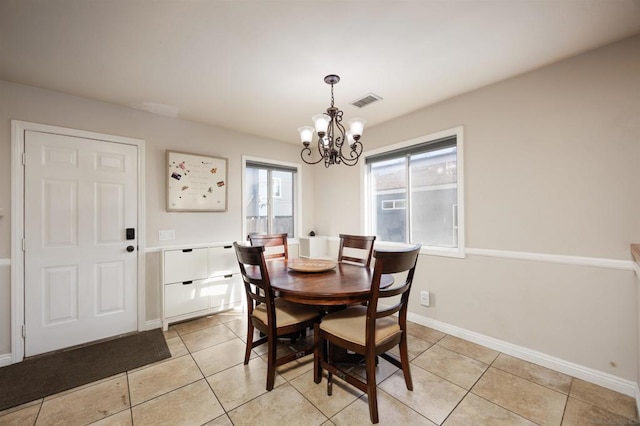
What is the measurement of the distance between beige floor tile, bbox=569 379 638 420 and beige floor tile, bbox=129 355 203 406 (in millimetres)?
2818

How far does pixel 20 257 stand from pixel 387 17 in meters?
3.62

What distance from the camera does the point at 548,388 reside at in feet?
6.21

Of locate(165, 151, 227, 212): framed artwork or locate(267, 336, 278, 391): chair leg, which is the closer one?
locate(267, 336, 278, 391): chair leg

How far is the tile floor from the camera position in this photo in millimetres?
1626

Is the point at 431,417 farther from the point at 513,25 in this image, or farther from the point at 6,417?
the point at 6,417

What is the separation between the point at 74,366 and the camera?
2217mm

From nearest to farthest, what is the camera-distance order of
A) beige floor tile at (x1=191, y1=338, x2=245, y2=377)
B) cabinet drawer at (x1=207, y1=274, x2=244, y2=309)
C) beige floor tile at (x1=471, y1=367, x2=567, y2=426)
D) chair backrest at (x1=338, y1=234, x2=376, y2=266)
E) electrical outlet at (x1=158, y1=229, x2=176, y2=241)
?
beige floor tile at (x1=471, y1=367, x2=567, y2=426)
beige floor tile at (x1=191, y1=338, x2=245, y2=377)
chair backrest at (x1=338, y1=234, x2=376, y2=266)
electrical outlet at (x1=158, y1=229, x2=176, y2=241)
cabinet drawer at (x1=207, y1=274, x2=244, y2=309)

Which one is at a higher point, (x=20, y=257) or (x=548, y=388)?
(x=20, y=257)

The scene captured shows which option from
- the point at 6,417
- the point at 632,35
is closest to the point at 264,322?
the point at 6,417

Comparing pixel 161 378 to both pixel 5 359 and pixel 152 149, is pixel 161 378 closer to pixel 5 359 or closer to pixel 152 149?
pixel 5 359

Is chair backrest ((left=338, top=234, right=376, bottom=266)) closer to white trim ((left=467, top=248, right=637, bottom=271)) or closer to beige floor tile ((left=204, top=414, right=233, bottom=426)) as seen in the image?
white trim ((left=467, top=248, right=637, bottom=271))

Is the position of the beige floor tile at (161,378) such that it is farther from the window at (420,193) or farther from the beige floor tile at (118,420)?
the window at (420,193)

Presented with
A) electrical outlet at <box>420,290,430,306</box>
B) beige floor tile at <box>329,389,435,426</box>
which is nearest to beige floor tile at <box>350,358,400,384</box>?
beige floor tile at <box>329,389,435,426</box>

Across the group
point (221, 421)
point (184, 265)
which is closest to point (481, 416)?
point (221, 421)
